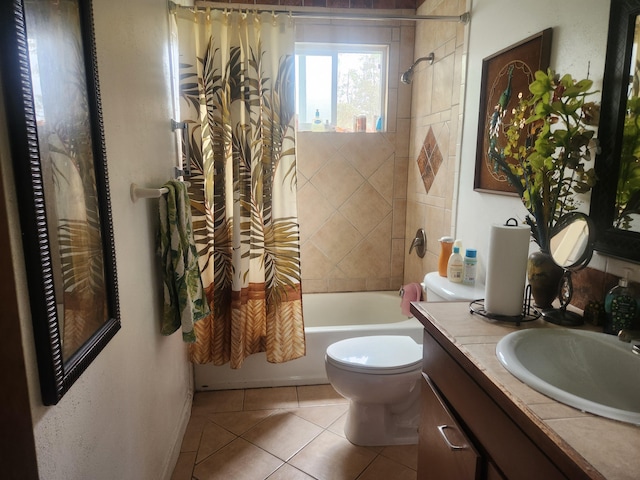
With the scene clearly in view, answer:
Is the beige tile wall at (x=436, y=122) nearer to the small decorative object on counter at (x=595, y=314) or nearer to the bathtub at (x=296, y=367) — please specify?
the bathtub at (x=296, y=367)

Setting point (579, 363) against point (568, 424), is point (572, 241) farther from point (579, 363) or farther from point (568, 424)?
point (568, 424)

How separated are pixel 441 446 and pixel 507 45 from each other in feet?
5.06

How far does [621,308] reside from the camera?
3.37 feet

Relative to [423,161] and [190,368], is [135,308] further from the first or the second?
[423,161]

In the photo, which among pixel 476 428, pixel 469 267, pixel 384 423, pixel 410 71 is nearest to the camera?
pixel 476 428

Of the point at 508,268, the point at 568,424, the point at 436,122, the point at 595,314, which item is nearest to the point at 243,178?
the point at 436,122

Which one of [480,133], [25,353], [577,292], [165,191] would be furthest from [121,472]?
[480,133]

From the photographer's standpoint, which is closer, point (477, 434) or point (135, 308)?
point (477, 434)

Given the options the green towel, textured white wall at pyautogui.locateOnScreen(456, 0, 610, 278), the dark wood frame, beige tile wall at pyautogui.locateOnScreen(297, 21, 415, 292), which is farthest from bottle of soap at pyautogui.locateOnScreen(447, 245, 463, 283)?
beige tile wall at pyautogui.locateOnScreen(297, 21, 415, 292)

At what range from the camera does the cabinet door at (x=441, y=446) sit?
3.12 feet

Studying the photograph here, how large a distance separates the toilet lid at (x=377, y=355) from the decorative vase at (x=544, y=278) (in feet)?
2.34

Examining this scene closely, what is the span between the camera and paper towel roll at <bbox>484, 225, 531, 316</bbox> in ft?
3.84

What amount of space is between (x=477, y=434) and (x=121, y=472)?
0.97 meters

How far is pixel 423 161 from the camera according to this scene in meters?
2.71
